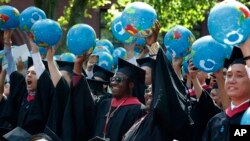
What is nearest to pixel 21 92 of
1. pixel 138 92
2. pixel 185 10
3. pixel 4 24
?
pixel 4 24

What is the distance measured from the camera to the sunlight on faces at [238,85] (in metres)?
6.15

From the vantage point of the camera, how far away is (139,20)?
767 centimetres

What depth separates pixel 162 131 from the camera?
6949 mm

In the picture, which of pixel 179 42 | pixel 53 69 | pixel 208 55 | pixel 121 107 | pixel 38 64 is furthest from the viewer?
pixel 38 64

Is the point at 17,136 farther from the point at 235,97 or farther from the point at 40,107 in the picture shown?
the point at 40,107

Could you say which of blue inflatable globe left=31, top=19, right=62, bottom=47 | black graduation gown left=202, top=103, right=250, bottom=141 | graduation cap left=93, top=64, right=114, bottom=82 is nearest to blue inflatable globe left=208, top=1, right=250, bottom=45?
black graduation gown left=202, top=103, right=250, bottom=141

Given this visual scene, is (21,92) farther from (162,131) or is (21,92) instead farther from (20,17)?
(162,131)

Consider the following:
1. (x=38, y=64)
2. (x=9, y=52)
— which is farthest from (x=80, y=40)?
(x=9, y=52)

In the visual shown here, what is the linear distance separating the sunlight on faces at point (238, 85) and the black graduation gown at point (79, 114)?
2560 mm

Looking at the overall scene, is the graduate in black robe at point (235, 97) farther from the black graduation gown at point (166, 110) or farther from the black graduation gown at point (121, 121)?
the black graduation gown at point (121, 121)

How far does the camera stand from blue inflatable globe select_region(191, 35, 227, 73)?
7156 millimetres

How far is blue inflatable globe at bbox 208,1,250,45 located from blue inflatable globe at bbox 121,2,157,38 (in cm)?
156

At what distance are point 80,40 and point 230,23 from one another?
2.75m

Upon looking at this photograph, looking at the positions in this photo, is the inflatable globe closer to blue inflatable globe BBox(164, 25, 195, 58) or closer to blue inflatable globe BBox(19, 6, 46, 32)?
blue inflatable globe BBox(19, 6, 46, 32)
